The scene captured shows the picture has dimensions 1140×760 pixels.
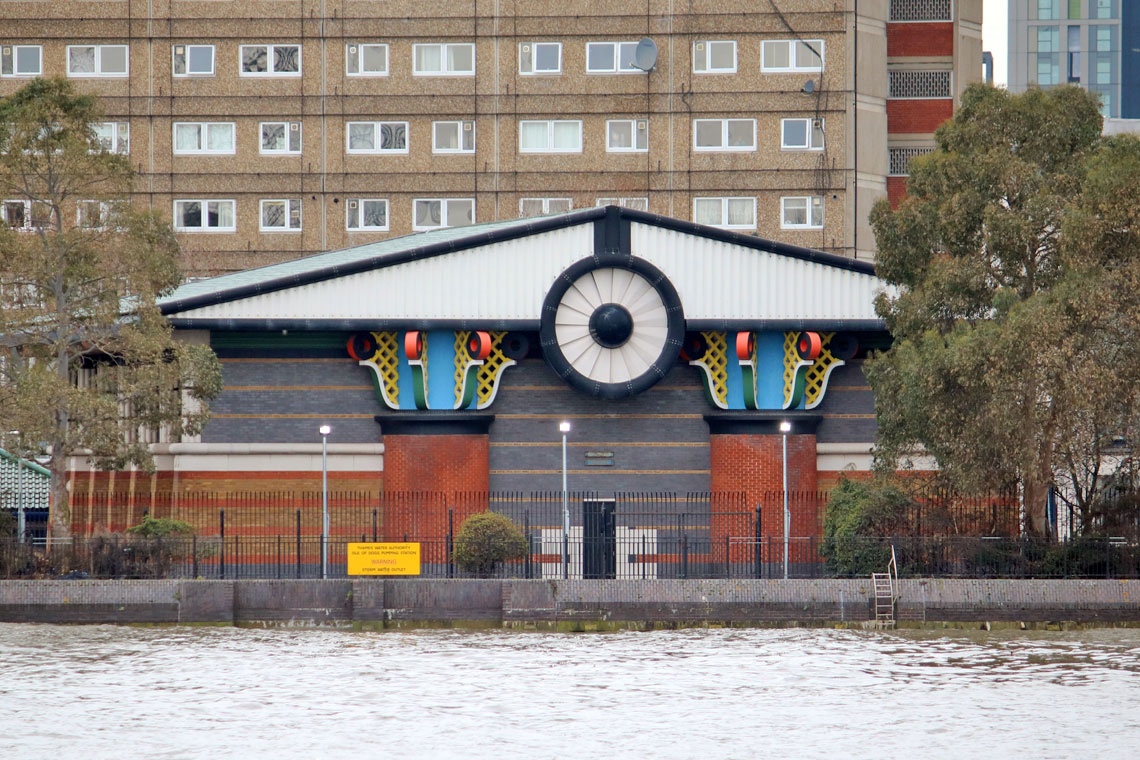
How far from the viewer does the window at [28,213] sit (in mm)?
42219

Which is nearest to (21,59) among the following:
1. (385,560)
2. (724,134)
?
(724,134)

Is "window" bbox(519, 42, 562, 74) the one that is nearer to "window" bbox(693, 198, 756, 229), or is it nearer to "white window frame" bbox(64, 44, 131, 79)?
"window" bbox(693, 198, 756, 229)

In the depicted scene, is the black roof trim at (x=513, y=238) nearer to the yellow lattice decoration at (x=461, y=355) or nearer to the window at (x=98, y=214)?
the yellow lattice decoration at (x=461, y=355)

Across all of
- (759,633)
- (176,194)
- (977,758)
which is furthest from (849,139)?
(977,758)

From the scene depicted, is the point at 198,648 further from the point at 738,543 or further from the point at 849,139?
the point at 849,139

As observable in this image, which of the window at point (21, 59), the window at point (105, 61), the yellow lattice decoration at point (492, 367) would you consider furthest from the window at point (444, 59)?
the yellow lattice decoration at point (492, 367)

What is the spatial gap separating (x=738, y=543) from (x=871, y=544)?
142 inches

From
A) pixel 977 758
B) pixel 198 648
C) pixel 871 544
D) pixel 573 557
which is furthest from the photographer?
pixel 573 557

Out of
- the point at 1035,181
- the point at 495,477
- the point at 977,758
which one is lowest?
the point at 977,758

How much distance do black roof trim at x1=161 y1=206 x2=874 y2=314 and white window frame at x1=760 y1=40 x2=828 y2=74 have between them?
28.2 m

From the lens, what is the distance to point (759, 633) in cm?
3784

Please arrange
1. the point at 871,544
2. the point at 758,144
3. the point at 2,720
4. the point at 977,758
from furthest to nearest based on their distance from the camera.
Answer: the point at 758,144, the point at 871,544, the point at 2,720, the point at 977,758

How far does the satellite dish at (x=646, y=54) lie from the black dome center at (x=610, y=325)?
28.5m

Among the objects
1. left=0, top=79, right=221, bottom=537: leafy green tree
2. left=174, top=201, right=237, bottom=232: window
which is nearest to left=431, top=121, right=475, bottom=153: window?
left=174, top=201, right=237, bottom=232: window
